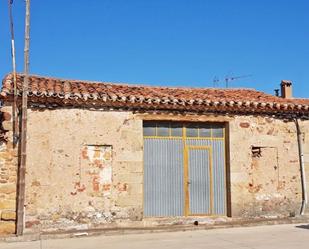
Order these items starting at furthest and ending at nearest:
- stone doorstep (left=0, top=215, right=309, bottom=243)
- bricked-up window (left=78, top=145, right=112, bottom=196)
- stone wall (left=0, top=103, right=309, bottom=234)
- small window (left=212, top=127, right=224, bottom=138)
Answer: small window (left=212, top=127, right=224, bottom=138) → bricked-up window (left=78, top=145, right=112, bottom=196) → stone wall (left=0, top=103, right=309, bottom=234) → stone doorstep (left=0, top=215, right=309, bottom=243)

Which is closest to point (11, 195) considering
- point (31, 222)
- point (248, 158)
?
point (31, 222)

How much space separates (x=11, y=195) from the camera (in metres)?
10.4

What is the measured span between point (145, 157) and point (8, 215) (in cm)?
382

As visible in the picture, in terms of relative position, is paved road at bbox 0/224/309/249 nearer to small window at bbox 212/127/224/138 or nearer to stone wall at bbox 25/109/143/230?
stone wall at bbox 25/109/143/230

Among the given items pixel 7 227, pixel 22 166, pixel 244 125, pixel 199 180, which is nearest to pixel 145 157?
pixel 199 180

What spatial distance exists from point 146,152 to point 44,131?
9.22ft

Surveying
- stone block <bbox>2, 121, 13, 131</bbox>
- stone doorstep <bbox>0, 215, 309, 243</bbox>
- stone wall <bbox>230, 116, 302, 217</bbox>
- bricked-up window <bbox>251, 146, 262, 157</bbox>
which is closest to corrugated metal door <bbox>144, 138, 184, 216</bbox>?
stone doorstep <bbox>0, 215, 309, 243</bbox>

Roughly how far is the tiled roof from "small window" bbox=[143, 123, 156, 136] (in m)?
0.52

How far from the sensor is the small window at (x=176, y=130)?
12359 mm

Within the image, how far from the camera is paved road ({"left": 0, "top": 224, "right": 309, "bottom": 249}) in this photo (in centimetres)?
895

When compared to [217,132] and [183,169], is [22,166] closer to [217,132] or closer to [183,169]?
[183,169]

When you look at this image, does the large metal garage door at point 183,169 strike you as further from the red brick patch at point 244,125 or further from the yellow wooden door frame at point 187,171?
the red brick patch at point 244,125

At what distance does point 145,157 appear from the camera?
12.1m

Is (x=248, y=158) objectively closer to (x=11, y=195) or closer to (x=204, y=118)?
(x=204, y=118)
